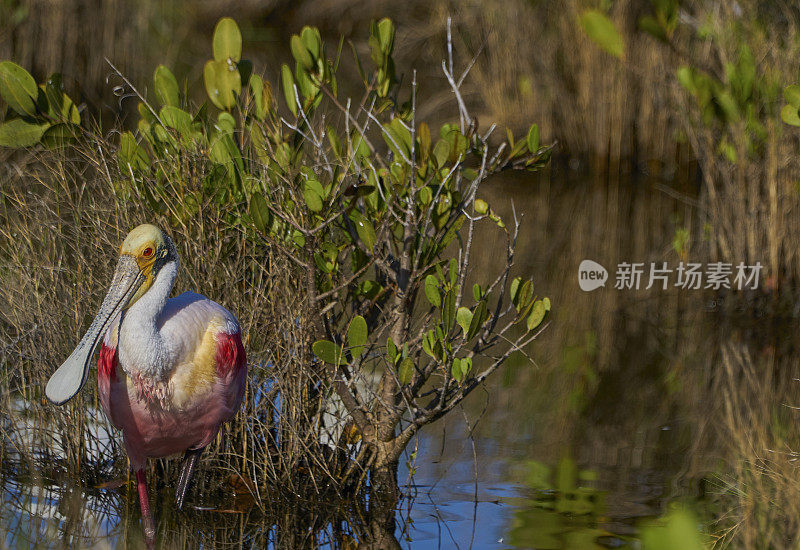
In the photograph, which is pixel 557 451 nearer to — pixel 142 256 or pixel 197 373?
pixel 197 373

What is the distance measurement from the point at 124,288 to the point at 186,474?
29.5 inches

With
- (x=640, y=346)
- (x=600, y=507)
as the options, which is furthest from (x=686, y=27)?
(x=600, y=507)

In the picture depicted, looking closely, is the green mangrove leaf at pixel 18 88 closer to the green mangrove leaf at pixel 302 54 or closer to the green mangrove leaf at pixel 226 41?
the green mangrove leaf at pixel 226 41

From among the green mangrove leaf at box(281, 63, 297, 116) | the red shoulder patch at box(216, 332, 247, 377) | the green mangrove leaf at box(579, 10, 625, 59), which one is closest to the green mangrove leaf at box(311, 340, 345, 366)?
the red shoulder patch at box(216, 332, 247, 377)

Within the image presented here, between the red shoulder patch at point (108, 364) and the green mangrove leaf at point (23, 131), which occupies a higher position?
the green mangrove leaf at point (23, 131)

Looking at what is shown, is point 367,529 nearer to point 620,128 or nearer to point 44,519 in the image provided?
point 44,519

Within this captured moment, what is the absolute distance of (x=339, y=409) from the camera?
3918mm

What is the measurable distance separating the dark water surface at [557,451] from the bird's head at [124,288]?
25.0 inches

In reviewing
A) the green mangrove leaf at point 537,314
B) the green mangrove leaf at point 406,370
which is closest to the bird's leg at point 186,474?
the green mangrove leaf at point 406,370

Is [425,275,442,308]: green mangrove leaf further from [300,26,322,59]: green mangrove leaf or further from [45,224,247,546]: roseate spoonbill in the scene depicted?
[300,26,322,59]: green mangrove leaf

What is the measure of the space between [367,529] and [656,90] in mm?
6134

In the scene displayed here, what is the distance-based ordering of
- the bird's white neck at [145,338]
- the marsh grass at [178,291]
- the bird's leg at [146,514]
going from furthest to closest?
the marsh grass at [178,291] → the bird's leg at [146,514] → the bird's white neck at [145,338]

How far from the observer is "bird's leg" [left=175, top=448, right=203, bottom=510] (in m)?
3.48

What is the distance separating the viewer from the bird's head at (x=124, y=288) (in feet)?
10.00
